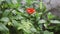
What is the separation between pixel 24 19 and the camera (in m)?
1.55

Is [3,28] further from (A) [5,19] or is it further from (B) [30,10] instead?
(B) [30,10]

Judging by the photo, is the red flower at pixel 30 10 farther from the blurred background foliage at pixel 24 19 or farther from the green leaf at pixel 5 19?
the green leaf at pixel 5 19

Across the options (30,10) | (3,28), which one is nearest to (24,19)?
(30,10)

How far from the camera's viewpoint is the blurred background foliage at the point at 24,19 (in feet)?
4.79

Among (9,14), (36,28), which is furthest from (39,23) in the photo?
(9,14)

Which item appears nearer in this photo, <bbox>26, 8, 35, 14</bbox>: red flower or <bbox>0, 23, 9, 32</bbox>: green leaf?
<bbox>0, 23, 9, 32</bbox>: green leaf

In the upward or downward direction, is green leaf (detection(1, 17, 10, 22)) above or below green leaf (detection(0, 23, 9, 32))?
above

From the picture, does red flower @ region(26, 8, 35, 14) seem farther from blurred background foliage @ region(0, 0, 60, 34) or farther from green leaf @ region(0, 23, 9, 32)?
green leaf @ region(0, 23, 9, 32)

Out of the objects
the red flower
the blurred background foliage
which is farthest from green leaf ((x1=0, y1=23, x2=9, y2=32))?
the red flower

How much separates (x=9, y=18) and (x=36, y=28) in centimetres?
28

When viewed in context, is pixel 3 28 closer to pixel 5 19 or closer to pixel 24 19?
pixel 5 19

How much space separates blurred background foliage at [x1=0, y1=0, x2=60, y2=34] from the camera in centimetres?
146

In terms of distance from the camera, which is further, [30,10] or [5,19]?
[30,10]

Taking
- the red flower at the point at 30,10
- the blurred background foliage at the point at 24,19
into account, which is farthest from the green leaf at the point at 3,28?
the red flower at the point at 30,10
